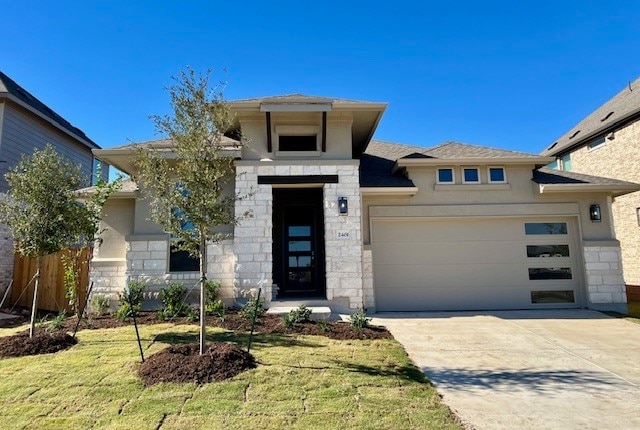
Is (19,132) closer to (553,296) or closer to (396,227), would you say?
(396,227)

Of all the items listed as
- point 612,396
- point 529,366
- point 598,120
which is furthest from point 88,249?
point 598,120

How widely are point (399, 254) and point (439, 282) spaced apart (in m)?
1.26

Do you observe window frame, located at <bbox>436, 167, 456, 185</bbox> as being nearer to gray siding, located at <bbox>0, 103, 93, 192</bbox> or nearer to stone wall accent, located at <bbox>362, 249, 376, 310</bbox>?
stone wall accent, located at <bbox>362, 249, 376, 310</bbox>

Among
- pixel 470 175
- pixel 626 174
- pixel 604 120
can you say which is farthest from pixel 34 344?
pixel 604 120

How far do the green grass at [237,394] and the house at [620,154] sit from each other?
1208cm

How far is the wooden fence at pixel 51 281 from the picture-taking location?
32.0ft

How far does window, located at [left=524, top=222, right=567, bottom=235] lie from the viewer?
33.6 feet

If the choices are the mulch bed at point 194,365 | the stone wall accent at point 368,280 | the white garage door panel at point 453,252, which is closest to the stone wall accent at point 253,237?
the stone wall accent at point 368,280

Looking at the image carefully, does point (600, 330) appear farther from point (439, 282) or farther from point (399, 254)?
point (399, 254)

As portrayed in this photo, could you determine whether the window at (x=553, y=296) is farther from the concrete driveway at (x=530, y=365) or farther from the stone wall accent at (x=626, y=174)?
the stone wall accent at (x=626, y=174)

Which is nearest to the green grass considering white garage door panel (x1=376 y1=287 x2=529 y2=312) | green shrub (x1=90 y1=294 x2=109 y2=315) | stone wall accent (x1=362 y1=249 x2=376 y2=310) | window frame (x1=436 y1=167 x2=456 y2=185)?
green shrub (x1=90 y1=294 x2=109 y2=315)

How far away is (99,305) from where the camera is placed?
8984mm

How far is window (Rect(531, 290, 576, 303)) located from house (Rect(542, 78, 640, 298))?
13.9ft

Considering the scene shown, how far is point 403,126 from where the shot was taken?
15000 millimetres
